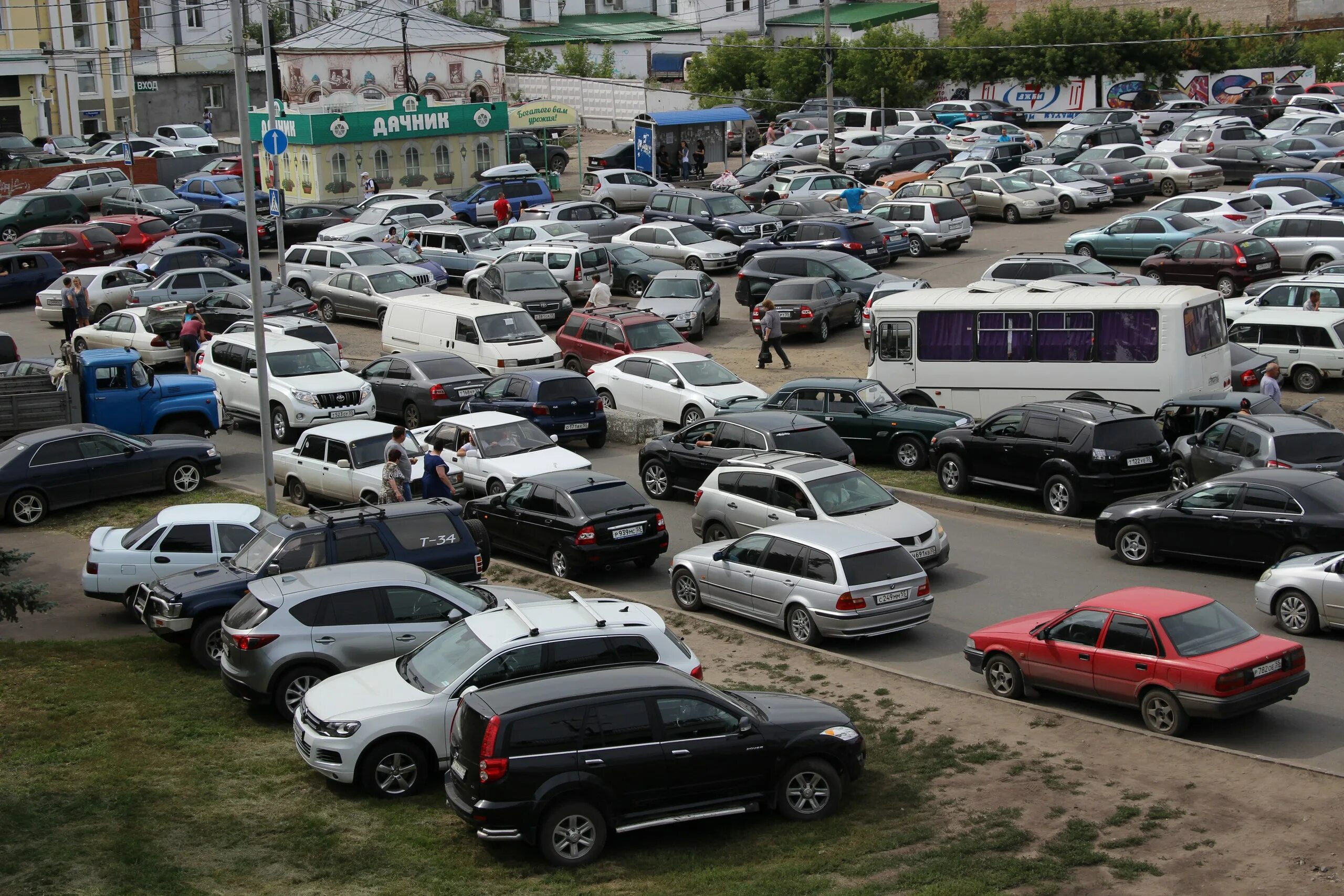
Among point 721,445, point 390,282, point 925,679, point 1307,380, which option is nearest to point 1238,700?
point 925,679

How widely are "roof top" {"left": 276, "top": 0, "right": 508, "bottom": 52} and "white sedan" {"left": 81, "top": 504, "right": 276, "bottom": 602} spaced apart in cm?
4436

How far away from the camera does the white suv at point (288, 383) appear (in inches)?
1040

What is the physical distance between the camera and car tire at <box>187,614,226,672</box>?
16328mm

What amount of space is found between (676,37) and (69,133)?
37.9m

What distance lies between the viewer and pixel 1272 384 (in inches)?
900

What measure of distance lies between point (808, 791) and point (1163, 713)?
3797mm

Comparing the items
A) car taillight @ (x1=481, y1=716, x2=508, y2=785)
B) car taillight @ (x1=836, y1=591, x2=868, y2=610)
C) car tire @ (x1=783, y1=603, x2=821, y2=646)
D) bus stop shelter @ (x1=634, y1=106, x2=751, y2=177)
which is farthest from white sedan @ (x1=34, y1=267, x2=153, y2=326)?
car taillight @ (x1=481, y1=716, x2=508, y2=785)

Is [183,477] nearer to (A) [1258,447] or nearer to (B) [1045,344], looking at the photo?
(B) [1045,344]

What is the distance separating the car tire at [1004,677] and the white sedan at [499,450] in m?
8.45

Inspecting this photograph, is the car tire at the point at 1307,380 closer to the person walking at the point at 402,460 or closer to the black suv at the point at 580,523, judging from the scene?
the black suv at the point at 580,523

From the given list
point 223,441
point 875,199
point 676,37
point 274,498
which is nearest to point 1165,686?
point 274,498

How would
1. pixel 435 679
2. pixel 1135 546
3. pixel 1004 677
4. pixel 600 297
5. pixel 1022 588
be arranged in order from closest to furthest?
pixel 435 679
pixel 1004 677
pixel 1022 588
pixel 1135 546
pixel 600 297

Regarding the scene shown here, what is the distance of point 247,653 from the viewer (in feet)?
46.5

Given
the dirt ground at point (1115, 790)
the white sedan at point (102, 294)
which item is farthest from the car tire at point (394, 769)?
the white sedan at point (102, 294)
